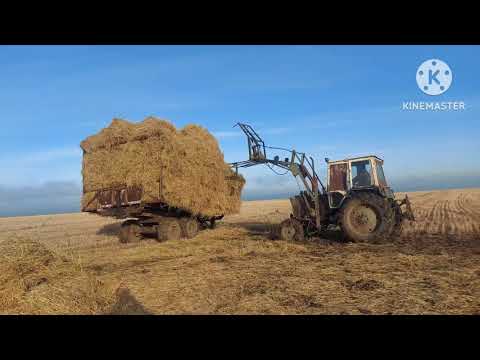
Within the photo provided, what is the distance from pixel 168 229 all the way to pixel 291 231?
4215mm

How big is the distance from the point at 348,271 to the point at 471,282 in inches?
78.8

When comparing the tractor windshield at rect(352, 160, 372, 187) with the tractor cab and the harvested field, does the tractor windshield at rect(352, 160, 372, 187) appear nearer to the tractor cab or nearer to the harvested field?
the tractor cab

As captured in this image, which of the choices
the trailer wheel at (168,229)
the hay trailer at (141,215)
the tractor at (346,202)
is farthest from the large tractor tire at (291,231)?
the trailer wheel at (168,229)

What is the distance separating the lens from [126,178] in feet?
40.1

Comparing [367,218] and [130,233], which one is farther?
[130,233]

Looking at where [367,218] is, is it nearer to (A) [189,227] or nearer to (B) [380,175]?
(B) [380,175]

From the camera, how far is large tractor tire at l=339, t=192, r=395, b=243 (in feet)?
32.5

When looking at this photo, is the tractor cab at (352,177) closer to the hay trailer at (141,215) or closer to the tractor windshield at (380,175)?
the tractor windshield at (380,175)

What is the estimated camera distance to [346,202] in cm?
1040

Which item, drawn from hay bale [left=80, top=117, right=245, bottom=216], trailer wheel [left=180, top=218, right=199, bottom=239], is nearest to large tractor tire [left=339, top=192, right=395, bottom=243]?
hay bale [left=80, top=117, right=245, bottom=216]

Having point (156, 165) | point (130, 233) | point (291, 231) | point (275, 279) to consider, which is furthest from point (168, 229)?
point (275, 279)
